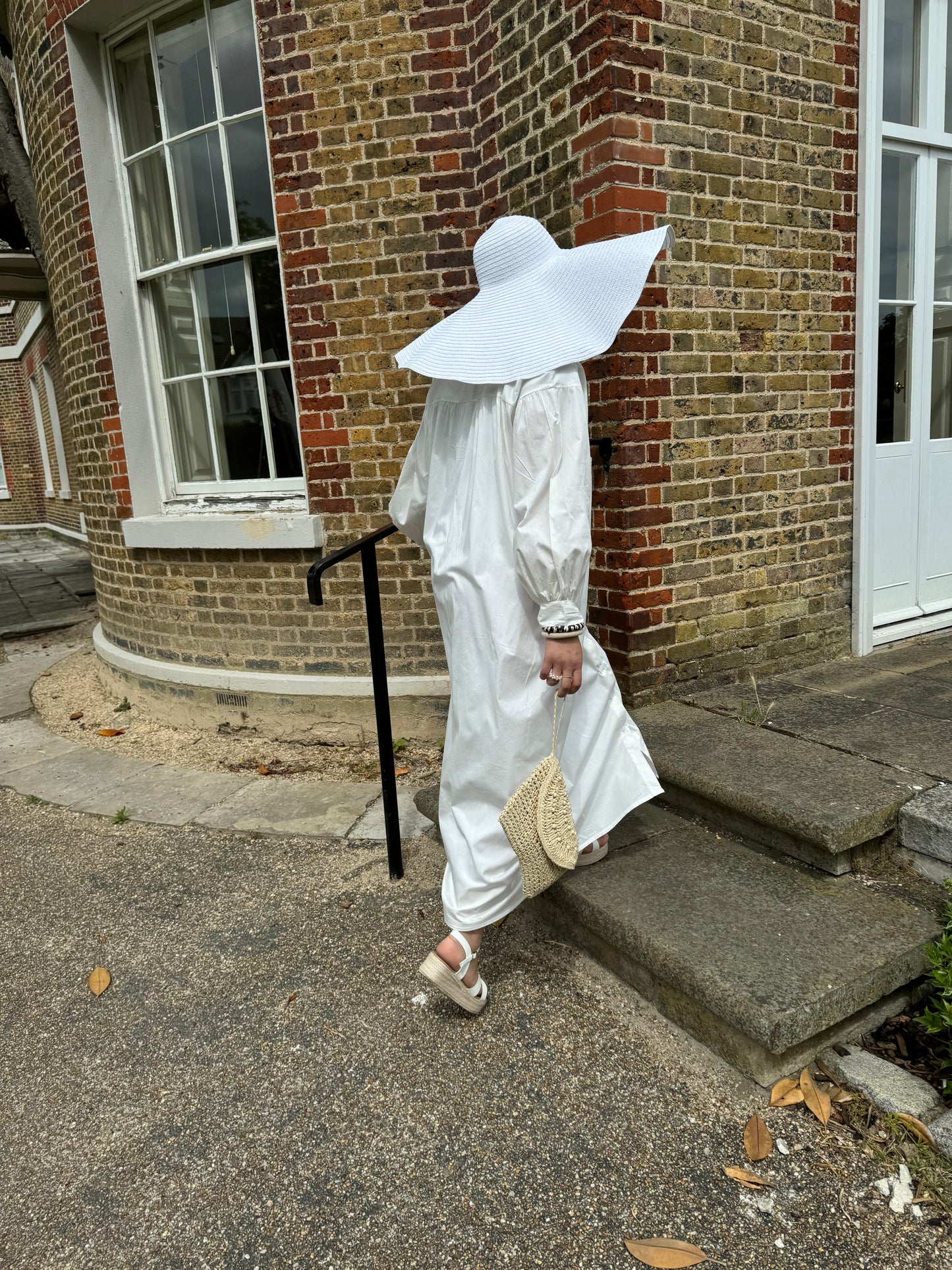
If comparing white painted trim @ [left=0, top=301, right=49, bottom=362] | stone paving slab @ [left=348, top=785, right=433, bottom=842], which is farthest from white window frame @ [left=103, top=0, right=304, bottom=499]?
white painted trim @ [left=0, top=301, right=49, bottom=362]

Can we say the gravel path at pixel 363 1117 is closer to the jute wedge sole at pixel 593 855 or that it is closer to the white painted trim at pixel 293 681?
the jute wedge sole at pixel 593 855

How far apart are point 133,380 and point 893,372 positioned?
4119 millimetres

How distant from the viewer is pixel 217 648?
473cm

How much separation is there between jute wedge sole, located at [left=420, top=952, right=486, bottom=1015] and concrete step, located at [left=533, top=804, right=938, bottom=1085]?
41 cm

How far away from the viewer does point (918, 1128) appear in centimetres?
177

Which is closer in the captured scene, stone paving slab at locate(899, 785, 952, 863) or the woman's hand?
the woman's hand

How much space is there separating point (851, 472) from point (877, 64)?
5.58ft

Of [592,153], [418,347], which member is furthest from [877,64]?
[418,347]

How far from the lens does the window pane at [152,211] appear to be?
15.3ft

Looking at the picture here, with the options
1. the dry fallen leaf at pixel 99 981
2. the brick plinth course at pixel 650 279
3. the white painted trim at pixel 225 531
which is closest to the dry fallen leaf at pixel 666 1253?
the dry fallen leaf at pixel 99 981

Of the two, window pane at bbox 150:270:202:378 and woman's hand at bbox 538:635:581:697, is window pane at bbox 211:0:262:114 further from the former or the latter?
woman's hand at bbox 538:635:581:697

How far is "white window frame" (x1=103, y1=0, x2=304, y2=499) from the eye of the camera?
4270mm

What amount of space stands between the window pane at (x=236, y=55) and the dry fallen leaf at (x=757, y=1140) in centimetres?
470

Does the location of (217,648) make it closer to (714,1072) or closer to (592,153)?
(592,153)
